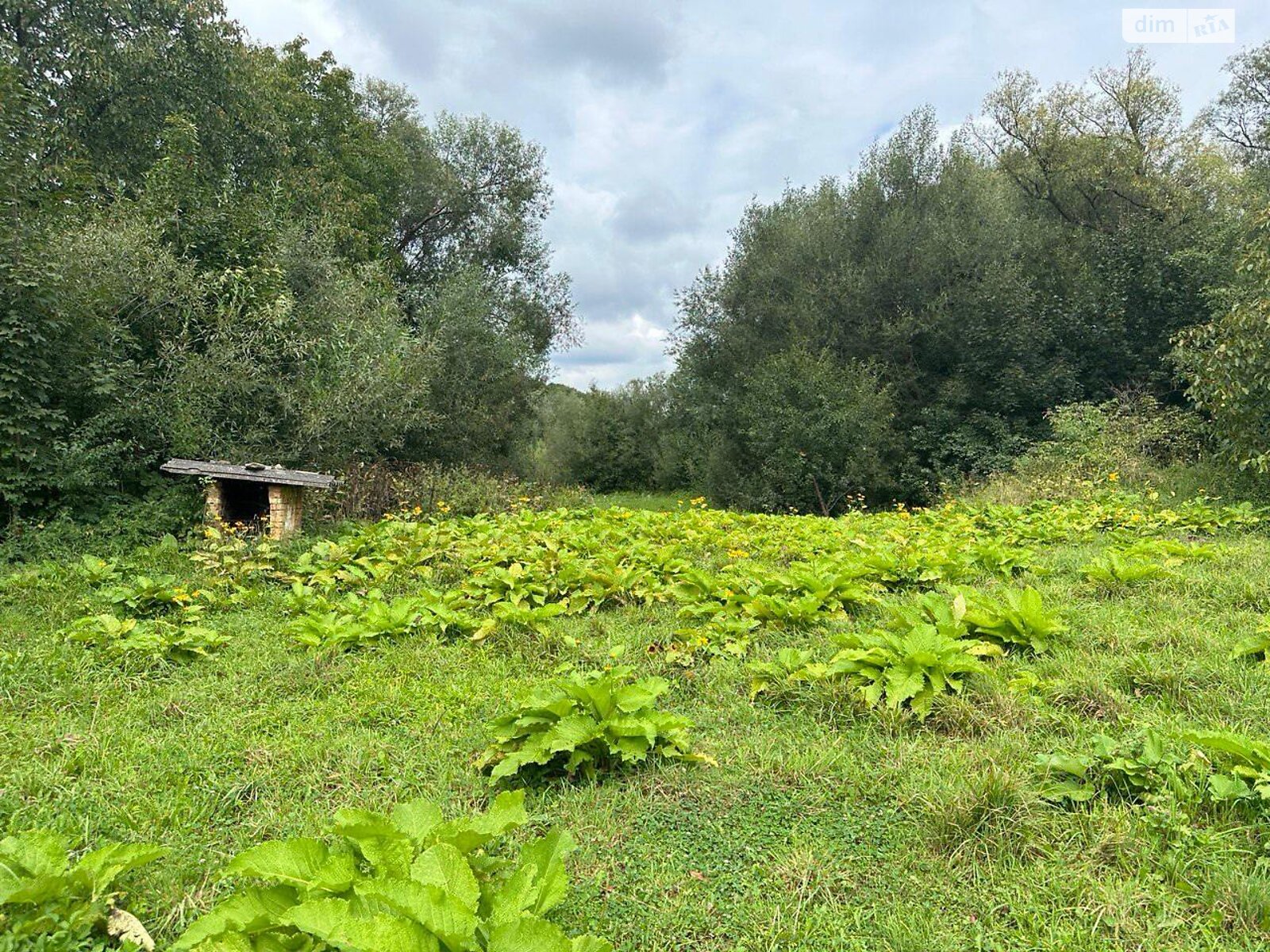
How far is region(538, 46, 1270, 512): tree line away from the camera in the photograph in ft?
48.2

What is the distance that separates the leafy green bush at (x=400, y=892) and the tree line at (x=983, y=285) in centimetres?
1358

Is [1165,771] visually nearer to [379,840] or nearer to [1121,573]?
[379,840]

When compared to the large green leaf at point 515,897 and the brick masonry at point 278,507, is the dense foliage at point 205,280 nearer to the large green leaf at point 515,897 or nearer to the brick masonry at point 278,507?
the brick masonry at point 278,507

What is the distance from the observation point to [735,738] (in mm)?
2725

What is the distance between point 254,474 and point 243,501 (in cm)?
103

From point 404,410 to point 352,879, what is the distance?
10.4 m

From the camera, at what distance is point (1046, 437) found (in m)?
Answer: 14.3

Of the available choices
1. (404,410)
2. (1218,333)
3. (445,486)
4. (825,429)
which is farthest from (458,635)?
(825,429)

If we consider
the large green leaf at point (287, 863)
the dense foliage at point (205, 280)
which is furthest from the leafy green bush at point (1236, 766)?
the dense foliage at point (205, 280)

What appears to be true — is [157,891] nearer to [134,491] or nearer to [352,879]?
[352,879]

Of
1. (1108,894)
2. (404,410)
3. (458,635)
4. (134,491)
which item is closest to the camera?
(1108,894)

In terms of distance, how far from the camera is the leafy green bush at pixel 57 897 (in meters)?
1.56

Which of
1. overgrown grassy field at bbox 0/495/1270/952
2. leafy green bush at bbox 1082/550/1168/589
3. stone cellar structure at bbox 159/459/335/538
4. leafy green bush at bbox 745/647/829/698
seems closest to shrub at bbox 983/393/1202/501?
overgrown grassy field at bbox 0/495/1270/952

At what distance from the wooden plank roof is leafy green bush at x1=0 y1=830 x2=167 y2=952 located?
534cm
